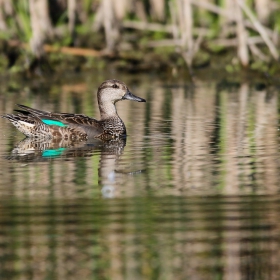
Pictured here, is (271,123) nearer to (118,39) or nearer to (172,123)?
(172,123)

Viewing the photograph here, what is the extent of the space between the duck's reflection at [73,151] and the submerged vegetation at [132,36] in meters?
6.95

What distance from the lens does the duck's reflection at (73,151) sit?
9.48 metres

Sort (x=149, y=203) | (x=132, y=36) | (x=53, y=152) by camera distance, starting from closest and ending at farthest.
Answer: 1. (x=149, y=203)
2. (x=53, y=152)
3. (x=132, y=36)

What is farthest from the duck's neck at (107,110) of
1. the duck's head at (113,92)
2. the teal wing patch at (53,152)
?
the teal wing patch at (53,152)

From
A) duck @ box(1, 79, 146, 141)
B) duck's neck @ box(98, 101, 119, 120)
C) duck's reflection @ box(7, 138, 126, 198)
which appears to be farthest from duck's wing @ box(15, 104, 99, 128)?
duck's neck @ box(98, 101, 119, 120)

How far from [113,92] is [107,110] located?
0.35m

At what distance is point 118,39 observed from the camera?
2080 cm

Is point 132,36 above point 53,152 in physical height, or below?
above

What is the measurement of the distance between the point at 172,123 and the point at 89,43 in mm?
8006

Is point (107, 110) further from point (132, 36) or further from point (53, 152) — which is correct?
point (132, 36)

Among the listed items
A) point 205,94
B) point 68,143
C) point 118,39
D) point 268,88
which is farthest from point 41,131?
point 118,39

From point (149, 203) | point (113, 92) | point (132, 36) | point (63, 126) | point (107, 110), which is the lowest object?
point (149, 203)

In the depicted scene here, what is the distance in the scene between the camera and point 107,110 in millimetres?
12898

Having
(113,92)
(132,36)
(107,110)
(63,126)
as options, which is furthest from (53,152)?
(132,36)
